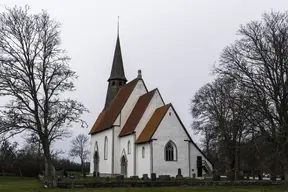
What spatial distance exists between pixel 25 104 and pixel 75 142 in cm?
6209

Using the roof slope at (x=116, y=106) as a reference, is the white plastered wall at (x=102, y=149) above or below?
below

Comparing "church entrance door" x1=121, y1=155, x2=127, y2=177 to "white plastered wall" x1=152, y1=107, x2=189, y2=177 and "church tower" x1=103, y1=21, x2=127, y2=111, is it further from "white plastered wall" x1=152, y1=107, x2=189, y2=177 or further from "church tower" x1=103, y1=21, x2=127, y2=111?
"church tower" x1=103, y1=21, x2=127, y2=111

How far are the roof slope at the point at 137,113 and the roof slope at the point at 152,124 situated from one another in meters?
1.25

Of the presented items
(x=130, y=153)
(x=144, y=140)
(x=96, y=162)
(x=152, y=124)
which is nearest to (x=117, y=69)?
(x=96, y=162)

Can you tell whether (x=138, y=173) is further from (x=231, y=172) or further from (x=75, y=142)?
(x=75, y=142)

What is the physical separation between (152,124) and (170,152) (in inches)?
130

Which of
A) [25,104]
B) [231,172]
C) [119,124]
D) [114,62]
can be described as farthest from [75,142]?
[25,104]

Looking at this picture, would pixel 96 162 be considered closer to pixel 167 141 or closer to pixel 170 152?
pixel 170 152

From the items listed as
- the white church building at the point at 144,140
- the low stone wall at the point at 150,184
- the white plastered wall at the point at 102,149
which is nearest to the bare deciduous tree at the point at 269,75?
the low stone wall at the point at 150,184

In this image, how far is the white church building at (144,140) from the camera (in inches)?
1326

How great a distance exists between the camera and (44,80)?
24953mm

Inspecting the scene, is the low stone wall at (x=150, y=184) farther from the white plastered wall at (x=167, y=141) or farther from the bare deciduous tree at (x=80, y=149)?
the bare deciduous tree at (x=80, y=149)

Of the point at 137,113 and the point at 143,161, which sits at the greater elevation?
the point at 137,113

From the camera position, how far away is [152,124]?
3503 cm
